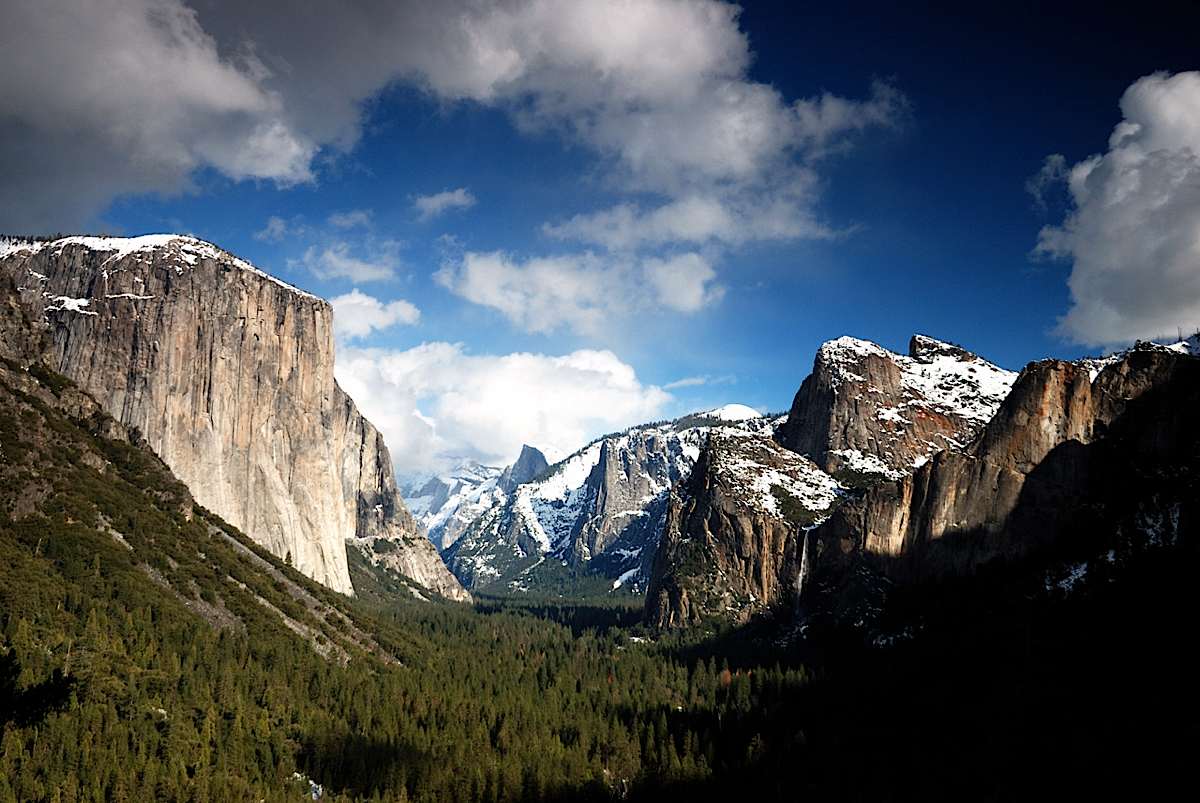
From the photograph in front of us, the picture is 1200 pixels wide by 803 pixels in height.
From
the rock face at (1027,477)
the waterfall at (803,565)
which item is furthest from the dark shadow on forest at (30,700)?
the waterfall at (803,565)

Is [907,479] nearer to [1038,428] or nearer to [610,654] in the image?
[1038,428]

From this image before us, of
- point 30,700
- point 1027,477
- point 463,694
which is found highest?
point 1027,477

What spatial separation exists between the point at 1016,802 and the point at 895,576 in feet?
280

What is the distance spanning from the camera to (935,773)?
90812 millimetres

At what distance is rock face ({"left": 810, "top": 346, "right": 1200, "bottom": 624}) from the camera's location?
139000 millimetres

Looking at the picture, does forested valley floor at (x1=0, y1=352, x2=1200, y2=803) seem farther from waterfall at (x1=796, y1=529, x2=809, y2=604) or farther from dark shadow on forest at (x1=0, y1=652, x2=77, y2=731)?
waterfall at (x1=796, y1=529, x2=809, y2=604)

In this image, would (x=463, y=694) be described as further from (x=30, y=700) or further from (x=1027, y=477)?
(x=1027, y=477)

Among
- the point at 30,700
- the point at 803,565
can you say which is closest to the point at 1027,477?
the point at 803,565

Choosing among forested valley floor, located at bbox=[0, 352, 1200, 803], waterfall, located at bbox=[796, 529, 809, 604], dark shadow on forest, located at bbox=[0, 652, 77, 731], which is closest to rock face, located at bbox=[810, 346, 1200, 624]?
waterfall, located at bbox=[796, 529, 809, 604]

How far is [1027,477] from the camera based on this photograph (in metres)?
155

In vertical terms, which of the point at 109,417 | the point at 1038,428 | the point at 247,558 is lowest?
the point at 247,558

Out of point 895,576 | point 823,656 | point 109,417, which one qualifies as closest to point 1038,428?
point 895,576

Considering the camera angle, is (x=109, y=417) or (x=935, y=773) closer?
(x=935, y=773)

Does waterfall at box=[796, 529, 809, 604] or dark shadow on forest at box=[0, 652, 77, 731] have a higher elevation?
waterfall at box=[796, 529, 809, 604]
